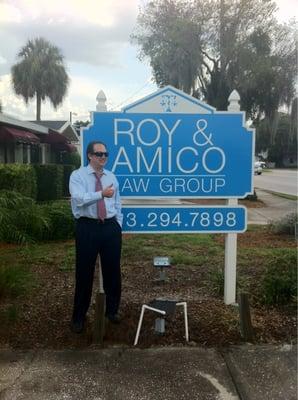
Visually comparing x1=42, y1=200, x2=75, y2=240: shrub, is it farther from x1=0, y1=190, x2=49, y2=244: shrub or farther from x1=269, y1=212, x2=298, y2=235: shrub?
x1=269, y1=212, x2=298, y2=235: shrub

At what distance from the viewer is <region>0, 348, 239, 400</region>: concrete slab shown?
3.03 meters

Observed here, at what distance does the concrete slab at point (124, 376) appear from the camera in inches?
119

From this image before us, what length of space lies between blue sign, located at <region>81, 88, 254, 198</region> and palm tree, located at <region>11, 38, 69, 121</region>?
3764cm

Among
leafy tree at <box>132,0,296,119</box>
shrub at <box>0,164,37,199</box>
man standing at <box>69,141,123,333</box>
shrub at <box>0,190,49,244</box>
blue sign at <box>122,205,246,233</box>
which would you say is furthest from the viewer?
leafy tree at <box>132,0,296,119</box>

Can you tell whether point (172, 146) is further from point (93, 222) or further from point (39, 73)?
point (39, 73)

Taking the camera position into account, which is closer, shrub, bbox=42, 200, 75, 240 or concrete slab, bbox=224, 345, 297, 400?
concrete slab, bbox=224, 345, 297, 400

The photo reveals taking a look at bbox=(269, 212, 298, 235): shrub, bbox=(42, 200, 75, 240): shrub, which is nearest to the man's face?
bbox=(42, 200, 75, 240): shrub

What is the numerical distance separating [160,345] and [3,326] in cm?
138

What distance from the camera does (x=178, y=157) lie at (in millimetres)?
4457

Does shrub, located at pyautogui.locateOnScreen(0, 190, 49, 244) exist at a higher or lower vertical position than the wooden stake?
higher

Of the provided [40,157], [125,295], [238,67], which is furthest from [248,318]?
[40,157]

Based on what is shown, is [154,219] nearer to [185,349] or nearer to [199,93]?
[185,349]

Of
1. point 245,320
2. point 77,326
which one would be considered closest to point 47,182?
point 77,326

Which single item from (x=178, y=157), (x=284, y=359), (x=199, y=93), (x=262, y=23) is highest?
(x=262, y=23)
